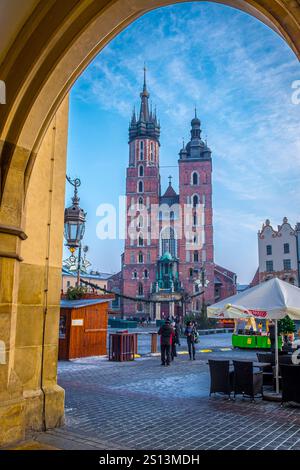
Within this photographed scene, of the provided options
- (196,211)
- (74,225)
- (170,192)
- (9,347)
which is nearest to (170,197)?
(170,192)

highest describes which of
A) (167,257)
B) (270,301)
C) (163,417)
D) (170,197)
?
(170,197)

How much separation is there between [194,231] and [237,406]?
67766 millimetres

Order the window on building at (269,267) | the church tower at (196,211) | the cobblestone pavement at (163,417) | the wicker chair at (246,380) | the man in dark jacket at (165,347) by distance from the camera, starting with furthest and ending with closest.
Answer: the church tower at (196,211), the window on building at (269,267), the man in dark jacket at (165,347), the wicker chair at (246,380), the cobblestone pavement at (163,417)

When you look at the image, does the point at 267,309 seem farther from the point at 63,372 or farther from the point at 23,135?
the point at 63,372

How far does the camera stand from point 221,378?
8750 millimetres

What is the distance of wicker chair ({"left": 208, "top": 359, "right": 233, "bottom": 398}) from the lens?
28.5 ft

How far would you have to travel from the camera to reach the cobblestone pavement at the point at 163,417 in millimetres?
5523

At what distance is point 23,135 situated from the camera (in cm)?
536

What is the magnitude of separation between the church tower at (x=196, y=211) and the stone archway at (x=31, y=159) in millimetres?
63576

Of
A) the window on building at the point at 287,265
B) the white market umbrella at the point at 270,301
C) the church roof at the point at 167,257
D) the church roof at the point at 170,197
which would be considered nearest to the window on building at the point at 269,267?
the window on building at the point at 287,265

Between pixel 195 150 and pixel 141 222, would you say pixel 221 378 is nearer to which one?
pixel 141 222

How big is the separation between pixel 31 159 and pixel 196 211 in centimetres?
7140

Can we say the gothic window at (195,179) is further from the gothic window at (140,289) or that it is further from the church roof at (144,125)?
the gothic window at (140,289)
